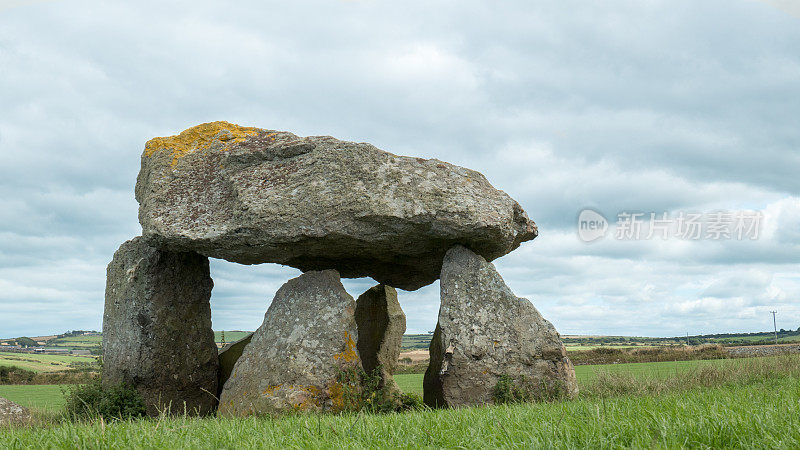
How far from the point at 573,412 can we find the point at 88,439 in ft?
13.5

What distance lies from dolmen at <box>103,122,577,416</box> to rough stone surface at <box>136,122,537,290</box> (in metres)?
0.02

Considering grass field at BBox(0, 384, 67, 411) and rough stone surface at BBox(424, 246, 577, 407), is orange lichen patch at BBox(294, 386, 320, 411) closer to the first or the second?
rough stone surface at BBox(424, 246, 577, 407)

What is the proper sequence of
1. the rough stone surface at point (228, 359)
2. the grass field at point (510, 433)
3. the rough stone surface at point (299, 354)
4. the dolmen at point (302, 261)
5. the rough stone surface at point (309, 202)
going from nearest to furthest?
the grass field at point (510, 433) < the rough stone surface at point (299, 354) < the dolmen at point (302, 261) < the rough stone surface at point (309, 202) < the rough stone surface at point (228, 359)

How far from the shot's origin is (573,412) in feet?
17.9

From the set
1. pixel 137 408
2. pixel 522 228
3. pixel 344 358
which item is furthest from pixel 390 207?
pixel 137 408

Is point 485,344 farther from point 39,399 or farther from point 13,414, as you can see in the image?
point 39,399

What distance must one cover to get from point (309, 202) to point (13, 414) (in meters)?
6.64

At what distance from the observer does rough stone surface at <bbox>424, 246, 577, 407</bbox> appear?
9.66 m

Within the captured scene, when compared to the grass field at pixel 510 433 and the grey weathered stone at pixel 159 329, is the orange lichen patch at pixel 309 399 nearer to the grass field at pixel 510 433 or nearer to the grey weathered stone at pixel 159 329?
the grey weathered stone at pixel 159 329

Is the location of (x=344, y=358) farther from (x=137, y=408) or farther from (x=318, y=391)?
(x=137, y=408)

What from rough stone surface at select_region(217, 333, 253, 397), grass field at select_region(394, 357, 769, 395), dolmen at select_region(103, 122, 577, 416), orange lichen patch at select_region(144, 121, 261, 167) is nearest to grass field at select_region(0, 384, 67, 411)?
dolmen at select_region(103, 122, 577, 416)

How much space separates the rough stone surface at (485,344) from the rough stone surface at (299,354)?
157 centimetres

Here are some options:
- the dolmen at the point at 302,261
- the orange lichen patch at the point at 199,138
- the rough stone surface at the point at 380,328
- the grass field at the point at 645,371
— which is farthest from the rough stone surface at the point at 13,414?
the grass field at the point at 645,371

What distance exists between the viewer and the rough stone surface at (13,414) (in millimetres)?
10352
